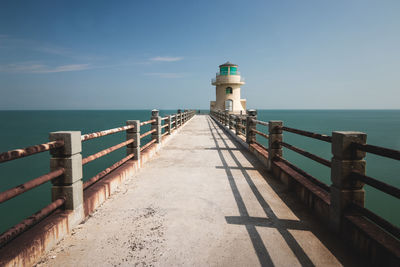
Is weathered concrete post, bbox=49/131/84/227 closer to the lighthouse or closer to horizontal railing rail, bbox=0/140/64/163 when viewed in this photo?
horizontal railing rail, bbox=0/140/64/163

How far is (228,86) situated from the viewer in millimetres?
41938

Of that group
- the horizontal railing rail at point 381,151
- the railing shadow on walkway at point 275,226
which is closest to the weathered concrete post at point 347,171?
the horizontal railing rail at point 381,151

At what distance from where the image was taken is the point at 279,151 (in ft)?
19.8

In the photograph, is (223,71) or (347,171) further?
(223,71)

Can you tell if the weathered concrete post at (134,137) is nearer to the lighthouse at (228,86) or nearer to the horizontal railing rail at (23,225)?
the horizontal railing rail at (23,225)

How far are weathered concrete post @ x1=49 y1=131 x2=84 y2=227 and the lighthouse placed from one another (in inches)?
1549

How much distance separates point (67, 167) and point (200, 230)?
6.45 feet

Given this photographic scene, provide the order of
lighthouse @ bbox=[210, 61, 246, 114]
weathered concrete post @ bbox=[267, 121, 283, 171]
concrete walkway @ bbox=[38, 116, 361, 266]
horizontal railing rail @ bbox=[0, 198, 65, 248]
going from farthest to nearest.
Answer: lighthouse @ bbox=[210, 61, 246, 114] → weathered concrete post @ bbox=[267, 121, 283, 171] → concrete walkway @ bbox=[38, 116, 361, 266] → horizontal railing rail @ bbox=[0, 198, 65, 248]

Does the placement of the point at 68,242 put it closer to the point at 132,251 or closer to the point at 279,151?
the point at 132,251

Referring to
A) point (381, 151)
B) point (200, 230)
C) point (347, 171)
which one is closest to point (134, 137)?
point (200, 230)

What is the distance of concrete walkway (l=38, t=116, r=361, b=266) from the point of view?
2.65 meters

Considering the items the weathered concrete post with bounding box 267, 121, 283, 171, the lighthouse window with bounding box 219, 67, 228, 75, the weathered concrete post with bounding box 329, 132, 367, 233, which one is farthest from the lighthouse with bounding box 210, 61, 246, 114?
the weathered concrete post with bounding box 329, 132, 367, 233

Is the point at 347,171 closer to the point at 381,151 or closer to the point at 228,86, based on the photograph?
the point at 381,151

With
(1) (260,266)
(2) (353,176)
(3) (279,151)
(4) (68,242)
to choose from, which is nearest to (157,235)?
(4) (68,242)
